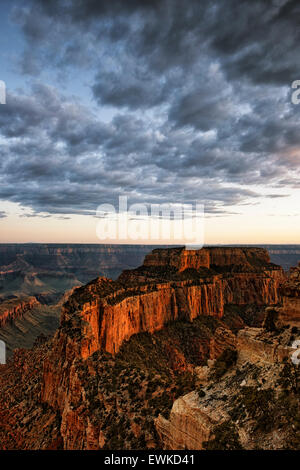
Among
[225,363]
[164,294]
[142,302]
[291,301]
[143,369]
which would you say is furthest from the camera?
[164,294]

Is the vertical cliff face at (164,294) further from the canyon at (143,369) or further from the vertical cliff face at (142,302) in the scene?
the canyon at (143,369)

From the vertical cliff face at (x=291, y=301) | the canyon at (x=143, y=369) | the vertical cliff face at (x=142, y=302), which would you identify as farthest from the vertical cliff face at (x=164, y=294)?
the vertical cliff face at (x=291, y=301)

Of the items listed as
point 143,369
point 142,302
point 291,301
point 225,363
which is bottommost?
point 143,369

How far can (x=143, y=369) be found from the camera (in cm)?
3800

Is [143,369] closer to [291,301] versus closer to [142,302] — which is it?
[291,301]

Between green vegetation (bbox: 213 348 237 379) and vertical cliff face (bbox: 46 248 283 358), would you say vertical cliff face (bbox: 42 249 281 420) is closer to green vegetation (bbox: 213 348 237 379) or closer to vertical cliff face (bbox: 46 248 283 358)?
vertical cliff face (bbox: 46 248 283 358)

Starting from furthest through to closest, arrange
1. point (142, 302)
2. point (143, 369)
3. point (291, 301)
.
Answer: point (142, 302), point (143, 369), point (291, 301)

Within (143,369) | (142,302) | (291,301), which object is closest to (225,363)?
(291,301)

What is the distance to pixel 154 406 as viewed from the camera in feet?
85.8

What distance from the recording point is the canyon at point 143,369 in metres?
17.6
